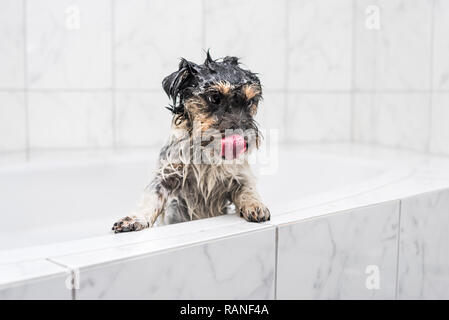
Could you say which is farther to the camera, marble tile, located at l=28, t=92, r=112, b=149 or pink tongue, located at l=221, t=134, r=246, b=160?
marble tile, located at l=28, t=92, r=112, b=149

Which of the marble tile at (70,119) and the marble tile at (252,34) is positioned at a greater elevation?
the marble tile at (252,34)

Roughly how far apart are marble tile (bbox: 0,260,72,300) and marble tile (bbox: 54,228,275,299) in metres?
0.04

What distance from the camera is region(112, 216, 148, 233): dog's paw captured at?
1513mm

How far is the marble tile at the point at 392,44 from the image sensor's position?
323cm

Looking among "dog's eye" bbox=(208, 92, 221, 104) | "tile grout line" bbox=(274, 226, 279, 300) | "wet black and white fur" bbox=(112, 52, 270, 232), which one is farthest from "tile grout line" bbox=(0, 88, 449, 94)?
"tile grout line" bbox=(274, 226, 279, 300)

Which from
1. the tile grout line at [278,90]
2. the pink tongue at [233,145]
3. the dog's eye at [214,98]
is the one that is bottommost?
the pink tongue at [233,145]

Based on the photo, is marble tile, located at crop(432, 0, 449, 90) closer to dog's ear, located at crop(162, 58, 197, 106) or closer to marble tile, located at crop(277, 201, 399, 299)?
marble tile, located at crop(277, 201, 399, 299)

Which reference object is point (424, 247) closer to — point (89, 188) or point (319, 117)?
point (89, 188)

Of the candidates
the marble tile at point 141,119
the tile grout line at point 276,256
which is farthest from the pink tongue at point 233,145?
the marble tile at point 141,119

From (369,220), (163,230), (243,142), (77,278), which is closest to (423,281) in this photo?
(369,220)

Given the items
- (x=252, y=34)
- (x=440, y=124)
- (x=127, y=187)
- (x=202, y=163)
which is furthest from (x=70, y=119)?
(x=440, y=124)

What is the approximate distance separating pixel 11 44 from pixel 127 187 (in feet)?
3.04

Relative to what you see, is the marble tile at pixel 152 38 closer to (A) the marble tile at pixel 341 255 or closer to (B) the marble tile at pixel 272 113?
(B) the marble tile at pixel 272 113

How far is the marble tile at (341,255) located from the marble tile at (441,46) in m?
1.48
